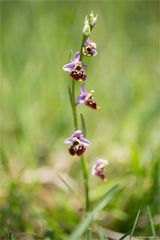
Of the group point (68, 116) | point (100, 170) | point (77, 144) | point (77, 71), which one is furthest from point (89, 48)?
point (68, 116)

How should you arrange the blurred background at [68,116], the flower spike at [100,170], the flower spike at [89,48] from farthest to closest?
the blurred background at [68,116] < the flower spike at [100,170] < the flower spike at [89,48]

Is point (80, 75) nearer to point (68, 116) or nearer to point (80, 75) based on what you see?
point (80, 75)

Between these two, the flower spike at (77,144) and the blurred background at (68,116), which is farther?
the blurred background at (68,116)

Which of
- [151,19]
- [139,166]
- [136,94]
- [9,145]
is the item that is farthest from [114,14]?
[139,166]

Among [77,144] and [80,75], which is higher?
[80,75]

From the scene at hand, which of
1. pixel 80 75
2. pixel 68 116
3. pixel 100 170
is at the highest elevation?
pixel 68 116

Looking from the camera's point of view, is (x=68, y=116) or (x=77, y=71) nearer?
(x=77, y=71)

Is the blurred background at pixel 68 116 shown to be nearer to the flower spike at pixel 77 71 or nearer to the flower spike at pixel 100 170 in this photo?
the flower spike at pixel 100 170

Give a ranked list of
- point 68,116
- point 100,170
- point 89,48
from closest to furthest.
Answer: point 89,48, point 100,170, point 68,116

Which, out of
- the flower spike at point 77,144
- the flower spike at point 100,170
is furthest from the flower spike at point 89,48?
the flower spike at point 100,170
